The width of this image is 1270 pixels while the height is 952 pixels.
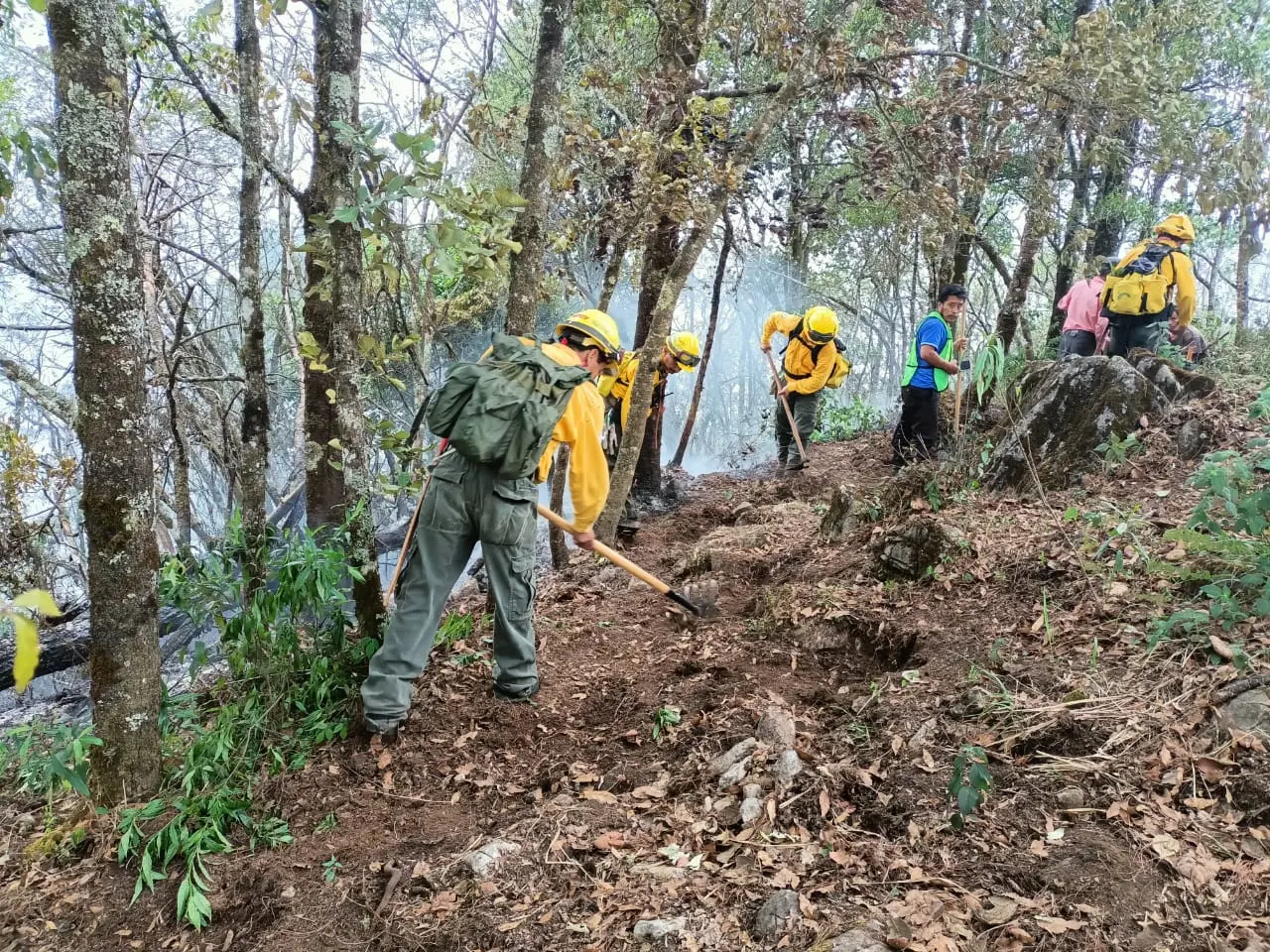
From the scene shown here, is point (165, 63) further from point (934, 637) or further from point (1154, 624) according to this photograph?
point (1154, 624)

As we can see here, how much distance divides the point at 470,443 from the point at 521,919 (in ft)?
6.86

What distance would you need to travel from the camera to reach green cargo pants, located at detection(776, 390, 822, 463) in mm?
9664

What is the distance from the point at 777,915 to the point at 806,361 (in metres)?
7.59

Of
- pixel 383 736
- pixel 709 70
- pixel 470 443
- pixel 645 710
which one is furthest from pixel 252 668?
pixel 709 70

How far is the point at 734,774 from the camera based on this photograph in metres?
3.29

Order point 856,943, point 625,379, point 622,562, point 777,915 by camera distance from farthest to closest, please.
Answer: point 625,379, point 622,562, point 777,915, point 856,943

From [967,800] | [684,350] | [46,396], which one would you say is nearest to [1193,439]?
[967,800]

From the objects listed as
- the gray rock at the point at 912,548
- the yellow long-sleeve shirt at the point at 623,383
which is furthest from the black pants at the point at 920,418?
the yellow long-sleeve shirt at the point at 623,383

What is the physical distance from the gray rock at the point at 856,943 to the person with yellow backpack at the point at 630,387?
5981 millimetres

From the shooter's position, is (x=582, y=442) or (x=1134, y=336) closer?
(x=582, y=442)

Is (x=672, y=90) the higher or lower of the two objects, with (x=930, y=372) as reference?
higher

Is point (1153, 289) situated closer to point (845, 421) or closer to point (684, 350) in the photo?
point (684, 350)

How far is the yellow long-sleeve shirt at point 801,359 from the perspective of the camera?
9.16 meters

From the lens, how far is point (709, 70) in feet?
37.8
